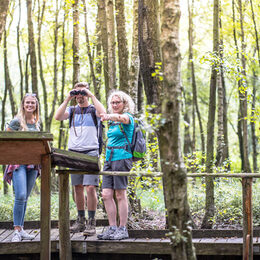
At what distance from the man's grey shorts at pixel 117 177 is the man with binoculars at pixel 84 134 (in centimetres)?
27

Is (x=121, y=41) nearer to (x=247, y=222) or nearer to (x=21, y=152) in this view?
(x=21, y=152)

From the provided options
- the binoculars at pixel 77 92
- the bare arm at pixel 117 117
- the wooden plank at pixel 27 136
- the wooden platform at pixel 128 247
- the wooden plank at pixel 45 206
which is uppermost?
the binoculars at pixel 77 92

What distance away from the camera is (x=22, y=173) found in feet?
21.2

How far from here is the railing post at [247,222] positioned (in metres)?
6.29

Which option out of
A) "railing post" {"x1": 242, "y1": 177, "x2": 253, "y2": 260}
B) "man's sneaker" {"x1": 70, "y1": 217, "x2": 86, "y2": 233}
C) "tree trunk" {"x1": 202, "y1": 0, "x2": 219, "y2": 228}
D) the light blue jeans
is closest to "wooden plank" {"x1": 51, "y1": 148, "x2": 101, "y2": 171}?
the light blue jeans

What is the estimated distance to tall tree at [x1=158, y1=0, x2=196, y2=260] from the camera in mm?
4398

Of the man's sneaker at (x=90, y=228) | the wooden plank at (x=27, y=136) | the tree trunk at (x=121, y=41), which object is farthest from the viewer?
the tree trunk at (x=121, y=41)

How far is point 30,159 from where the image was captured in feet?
18.7

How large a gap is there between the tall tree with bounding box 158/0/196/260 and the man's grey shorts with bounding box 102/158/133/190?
1.88 m

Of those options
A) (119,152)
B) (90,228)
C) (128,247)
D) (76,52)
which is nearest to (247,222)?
(128,247)

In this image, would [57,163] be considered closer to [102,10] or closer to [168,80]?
[168,80]

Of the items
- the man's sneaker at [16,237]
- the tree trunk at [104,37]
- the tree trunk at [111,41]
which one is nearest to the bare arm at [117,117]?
the man's sneaker at [16,237]

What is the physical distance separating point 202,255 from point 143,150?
5.85ft

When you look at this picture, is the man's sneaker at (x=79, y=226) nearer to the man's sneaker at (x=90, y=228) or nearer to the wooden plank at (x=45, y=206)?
the man's sneaker at (x=90, y=228)
